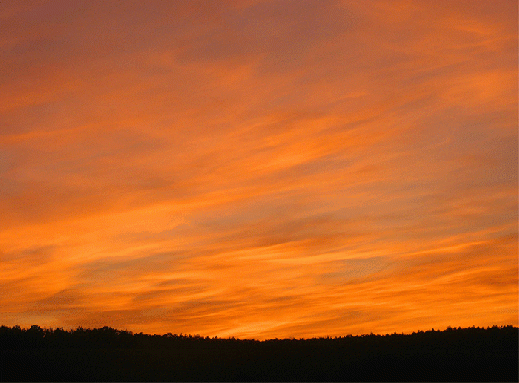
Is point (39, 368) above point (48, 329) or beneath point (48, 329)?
beneath

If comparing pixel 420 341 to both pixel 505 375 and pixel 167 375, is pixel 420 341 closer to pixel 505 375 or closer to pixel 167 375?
pixel 505 375

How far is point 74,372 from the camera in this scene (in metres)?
36.5

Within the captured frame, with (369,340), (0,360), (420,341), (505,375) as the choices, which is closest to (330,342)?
(369,340)

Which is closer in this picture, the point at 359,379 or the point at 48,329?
the point at 359,379

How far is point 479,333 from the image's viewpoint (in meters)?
46.6

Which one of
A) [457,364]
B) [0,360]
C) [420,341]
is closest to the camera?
[457,364]

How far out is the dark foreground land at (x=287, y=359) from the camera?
35344 mm

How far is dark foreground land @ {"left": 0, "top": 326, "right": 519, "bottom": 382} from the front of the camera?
35344mm

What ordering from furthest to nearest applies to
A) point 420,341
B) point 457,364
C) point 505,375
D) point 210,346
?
1. point 210,346
2. point 420,341
3. point 457,364
4. point 505,375

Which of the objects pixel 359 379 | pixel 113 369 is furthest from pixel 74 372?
pixel 359 379

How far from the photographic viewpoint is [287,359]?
130ft

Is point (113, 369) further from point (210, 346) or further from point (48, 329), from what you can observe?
point (48, 329)

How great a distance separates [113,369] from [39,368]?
4332 mm

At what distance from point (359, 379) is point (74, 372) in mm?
15286
